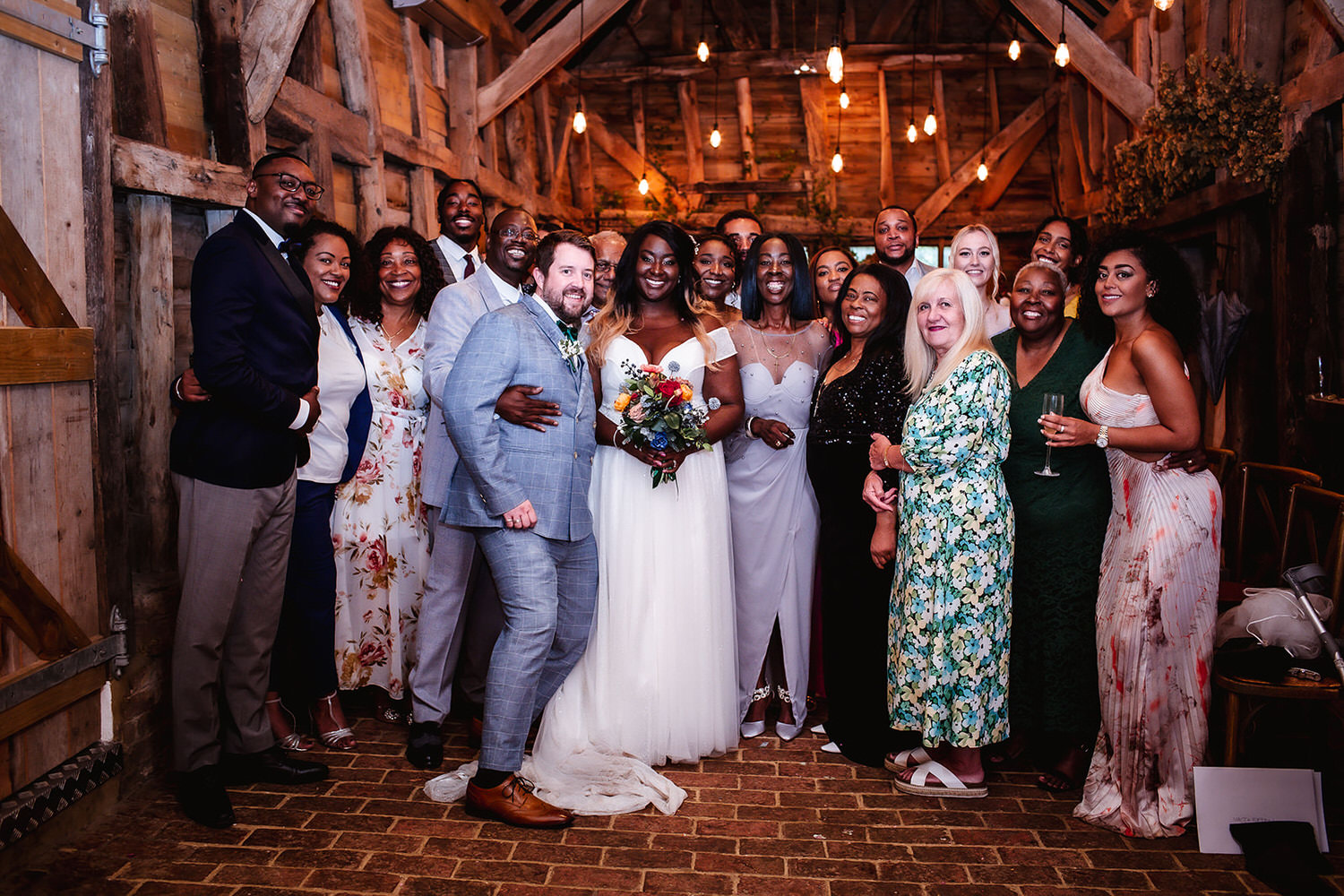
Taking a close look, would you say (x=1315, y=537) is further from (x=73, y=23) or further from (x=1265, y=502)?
(x=73, y=23)

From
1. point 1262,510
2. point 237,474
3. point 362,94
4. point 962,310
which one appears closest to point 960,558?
point 962,310

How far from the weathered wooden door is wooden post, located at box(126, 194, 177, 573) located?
0.47 meters

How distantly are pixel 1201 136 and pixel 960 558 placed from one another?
4.44 metres

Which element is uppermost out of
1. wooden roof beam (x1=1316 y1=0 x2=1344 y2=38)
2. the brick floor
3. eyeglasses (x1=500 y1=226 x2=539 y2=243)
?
wooden roof beam (x1=1316 y1=0 x2=1344 y2=38)

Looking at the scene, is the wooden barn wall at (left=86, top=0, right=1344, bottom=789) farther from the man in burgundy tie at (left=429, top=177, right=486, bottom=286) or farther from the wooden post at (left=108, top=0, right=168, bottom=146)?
the man in burgundy tie at (left=429, top=177, right=486, bottom=286)

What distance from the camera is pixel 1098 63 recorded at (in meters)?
7.83

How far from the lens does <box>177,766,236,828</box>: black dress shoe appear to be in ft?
10.8

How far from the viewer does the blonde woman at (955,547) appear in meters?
3.44

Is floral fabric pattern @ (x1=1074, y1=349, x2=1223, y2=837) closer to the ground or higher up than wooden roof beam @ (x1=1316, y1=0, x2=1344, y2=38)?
closer to the ground

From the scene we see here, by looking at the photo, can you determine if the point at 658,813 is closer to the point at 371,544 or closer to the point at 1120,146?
the point at 371,544

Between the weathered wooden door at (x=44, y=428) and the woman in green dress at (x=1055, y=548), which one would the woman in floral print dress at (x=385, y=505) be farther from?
the woman in green dress at (x=1055, y=548)

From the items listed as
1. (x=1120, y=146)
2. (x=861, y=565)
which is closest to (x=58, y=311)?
(x=861, y=565)

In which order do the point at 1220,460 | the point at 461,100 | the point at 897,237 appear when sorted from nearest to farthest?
the point at 1220,460
the point at 897,237
the point at 461,100

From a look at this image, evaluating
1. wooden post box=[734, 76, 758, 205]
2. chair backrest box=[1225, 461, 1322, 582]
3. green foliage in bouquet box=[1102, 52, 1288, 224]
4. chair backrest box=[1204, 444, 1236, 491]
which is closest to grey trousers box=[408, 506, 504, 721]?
chair backrest box=[1225, 461, 1322, 582]
